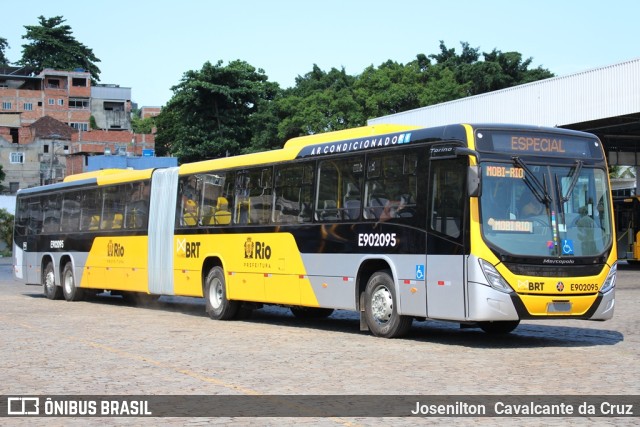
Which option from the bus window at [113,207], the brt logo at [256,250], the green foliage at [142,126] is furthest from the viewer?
the green foliage at [142,126]

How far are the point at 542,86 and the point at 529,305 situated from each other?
1133 inches

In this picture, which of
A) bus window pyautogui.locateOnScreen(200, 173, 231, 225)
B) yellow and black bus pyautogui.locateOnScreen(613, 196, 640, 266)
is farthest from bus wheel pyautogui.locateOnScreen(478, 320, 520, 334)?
yellow and black bus pyautogui.locateOnScreen(613, 196, 640, 266)

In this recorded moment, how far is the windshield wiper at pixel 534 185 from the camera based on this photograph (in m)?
14.3

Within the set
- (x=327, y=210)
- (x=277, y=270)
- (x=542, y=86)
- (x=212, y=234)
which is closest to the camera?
(x=327, y=210)

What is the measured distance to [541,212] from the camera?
46.6ft

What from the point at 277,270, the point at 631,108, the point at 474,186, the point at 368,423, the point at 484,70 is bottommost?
the point at 368,423

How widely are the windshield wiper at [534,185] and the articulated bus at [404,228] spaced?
0.06ft

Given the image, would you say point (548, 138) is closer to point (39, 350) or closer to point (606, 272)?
point (606, 272)

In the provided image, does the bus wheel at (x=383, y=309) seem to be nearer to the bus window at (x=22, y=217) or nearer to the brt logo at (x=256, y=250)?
the brt logo at (x=256, y=250)

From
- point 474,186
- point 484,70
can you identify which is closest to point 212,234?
point 474,186

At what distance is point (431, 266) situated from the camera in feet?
48.0

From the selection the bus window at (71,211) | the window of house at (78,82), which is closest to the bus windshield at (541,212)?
the bus window at (71,211)

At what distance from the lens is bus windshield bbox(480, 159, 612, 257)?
13977mm

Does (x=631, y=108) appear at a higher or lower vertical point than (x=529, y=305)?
higher
